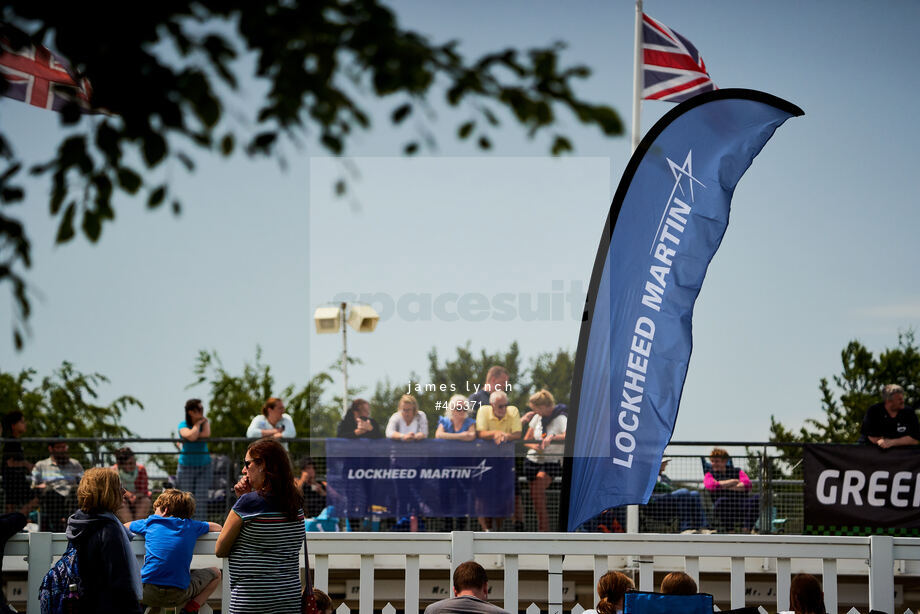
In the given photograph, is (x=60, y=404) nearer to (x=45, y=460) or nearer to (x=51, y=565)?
(x=45, y=460)

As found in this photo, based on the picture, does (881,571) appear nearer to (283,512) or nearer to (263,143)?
(283,512)

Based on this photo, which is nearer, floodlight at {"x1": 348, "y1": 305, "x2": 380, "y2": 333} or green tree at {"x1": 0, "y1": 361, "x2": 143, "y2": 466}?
floodlight at {"x1": 348, "y1": 305, "x2": 380, "y2": 333}

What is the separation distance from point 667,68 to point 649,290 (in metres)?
4.49

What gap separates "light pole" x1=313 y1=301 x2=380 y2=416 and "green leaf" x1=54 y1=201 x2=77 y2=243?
893cm

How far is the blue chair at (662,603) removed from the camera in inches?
228

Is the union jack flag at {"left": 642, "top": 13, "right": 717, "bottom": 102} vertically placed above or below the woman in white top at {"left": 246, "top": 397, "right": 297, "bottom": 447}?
above

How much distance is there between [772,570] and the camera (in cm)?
1020

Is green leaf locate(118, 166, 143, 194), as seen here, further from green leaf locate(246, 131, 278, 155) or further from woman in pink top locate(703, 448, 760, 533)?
woman in pink top locate(703, 448, 760, 533)

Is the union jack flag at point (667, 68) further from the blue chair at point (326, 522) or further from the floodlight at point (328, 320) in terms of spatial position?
the blue chair at point (326, 522)

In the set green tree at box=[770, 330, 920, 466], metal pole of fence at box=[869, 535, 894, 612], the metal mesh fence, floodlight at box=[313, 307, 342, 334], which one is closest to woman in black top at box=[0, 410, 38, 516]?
the metal mesh fence

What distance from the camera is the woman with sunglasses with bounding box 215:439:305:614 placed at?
18.6 feet

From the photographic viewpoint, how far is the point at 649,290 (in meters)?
9.54

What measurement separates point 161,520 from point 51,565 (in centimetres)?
75

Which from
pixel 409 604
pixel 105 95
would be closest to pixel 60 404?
pixel 409 604
